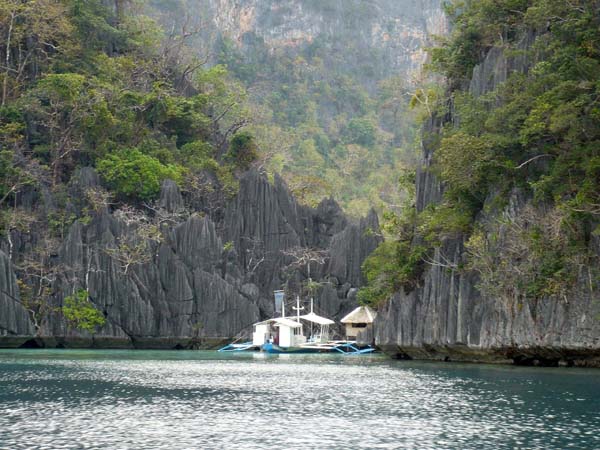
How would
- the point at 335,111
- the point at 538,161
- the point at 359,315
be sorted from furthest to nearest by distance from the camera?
the point at 335,111 → the point at 359,315 → the point at 538,161

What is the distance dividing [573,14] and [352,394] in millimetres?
18054

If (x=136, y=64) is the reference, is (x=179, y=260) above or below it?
below

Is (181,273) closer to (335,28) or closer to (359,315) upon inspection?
(359,315)

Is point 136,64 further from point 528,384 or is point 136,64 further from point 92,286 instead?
point 528,384

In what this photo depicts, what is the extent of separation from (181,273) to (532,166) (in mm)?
28029

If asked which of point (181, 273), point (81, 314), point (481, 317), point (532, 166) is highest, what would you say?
point (532, 166)

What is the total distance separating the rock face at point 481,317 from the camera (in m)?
34.1

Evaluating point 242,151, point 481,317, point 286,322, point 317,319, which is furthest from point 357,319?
point 481,317

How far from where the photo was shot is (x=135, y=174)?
208 feet

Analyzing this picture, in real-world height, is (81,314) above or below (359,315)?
below

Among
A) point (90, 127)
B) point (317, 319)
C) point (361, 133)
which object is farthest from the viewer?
point (361, 133)

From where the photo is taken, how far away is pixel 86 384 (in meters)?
29.4

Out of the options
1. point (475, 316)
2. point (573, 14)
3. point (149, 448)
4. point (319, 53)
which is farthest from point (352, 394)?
point (319, 53)

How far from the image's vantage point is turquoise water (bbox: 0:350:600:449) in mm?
18438
